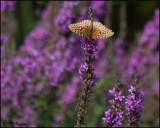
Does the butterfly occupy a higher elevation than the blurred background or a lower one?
higher

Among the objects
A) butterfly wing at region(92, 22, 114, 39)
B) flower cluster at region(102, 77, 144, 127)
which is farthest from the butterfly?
flower cluster at region(102, 77, 144, 127)

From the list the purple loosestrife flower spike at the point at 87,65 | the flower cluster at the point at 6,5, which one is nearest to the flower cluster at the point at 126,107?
the purple loosestrife flower spike at the point at 87,65

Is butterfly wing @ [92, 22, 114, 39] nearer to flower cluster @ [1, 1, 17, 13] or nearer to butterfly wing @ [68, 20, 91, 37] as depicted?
butterfly wing @ [68, 20, 91, 37]

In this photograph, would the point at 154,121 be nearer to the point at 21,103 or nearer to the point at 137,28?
the point at 21,103

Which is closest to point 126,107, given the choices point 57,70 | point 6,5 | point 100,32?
point 100,32

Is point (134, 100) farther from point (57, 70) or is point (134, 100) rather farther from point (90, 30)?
point (57, 70)

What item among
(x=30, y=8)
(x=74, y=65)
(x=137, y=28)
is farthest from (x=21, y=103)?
(x=137, y=28)

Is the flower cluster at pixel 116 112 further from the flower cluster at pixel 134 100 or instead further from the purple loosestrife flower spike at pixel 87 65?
the purple loosestrife flower spike at pixel 87 65

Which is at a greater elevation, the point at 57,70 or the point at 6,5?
the point at 6,5
